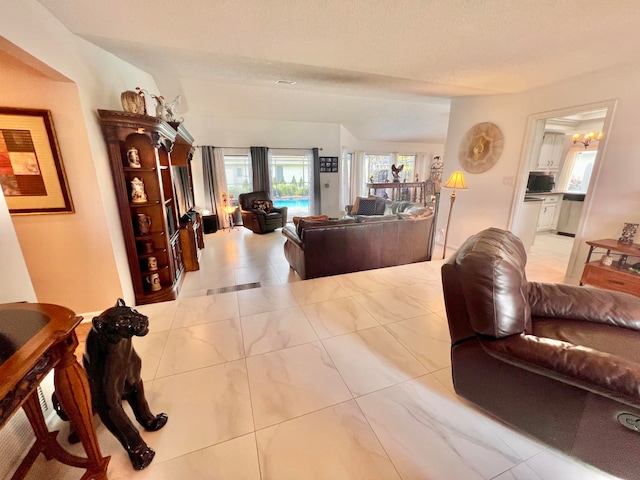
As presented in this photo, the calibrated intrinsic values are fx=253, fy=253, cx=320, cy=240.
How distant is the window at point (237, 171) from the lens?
6754 millimetres

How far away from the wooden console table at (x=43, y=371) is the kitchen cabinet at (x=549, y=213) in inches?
266

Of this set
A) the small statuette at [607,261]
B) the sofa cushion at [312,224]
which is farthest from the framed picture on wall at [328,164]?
→ the small statuette at [607,261]

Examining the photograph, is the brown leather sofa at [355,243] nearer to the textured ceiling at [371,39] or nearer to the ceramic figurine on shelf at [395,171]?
the textured ceiling at [371,39]

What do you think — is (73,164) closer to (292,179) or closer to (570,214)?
(292,179)

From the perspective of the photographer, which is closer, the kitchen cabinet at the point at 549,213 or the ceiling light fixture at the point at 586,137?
the ceiling light fixture at the point at 586,137

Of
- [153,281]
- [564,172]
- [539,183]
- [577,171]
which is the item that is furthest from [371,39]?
[577,171]

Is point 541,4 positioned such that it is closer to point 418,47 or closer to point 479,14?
point 479,14

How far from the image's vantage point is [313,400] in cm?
147

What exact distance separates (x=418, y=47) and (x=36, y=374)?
3146 mm

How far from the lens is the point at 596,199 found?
113 inches

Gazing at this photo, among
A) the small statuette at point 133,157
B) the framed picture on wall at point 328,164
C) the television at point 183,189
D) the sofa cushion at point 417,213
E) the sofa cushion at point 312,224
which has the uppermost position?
the framed picture on wall at point 328,164

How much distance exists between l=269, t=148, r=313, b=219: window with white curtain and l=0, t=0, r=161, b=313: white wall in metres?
4.63

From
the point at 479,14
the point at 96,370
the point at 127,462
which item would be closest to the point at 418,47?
the point at 479,14

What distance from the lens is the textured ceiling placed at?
5.61 ft
